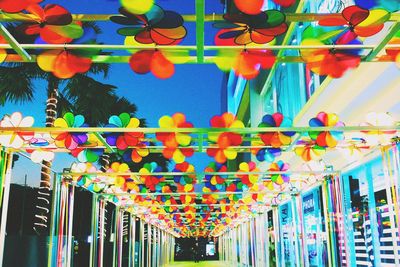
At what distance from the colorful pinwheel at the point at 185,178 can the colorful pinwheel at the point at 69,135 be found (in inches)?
89.8

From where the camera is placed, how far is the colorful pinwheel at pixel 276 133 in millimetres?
5648

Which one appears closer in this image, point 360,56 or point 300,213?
point 360,56

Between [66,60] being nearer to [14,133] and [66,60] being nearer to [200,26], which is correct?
[200,26]

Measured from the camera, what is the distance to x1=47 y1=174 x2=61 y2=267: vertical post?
6.69 m

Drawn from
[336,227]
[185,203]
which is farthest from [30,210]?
[336,227]

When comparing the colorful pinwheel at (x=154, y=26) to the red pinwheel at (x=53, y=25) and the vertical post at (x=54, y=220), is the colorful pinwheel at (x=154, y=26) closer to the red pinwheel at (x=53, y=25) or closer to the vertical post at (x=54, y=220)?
the red pinwheel at (x=53, y=25)

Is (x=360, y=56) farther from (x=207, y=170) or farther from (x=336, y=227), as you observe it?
(x=207, y=170)

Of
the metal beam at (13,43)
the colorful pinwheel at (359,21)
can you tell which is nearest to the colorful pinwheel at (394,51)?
the colorful pinwheel at (359,21)

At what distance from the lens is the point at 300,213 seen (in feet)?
31.7

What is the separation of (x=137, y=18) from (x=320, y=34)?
4.33ft

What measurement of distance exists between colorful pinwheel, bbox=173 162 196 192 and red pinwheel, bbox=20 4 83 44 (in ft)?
15.5

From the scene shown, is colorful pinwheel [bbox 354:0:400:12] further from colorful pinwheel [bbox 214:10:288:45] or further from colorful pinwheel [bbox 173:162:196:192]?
colorful pinwheel [bbox 173:162:196:192]

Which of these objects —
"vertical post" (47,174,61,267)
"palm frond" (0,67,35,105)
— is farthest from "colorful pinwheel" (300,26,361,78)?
"palm frond" (0,67,35,105)

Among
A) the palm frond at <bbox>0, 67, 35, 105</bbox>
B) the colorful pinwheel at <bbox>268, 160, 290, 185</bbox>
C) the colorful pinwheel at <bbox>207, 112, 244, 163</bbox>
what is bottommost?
the colorful pinwheel at <bbox>268, 160, 290, 185</bbox>
